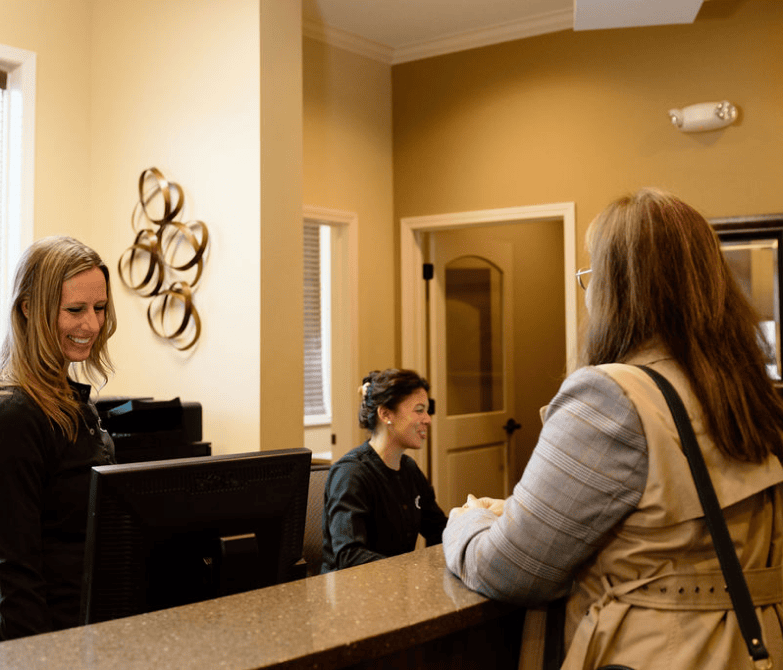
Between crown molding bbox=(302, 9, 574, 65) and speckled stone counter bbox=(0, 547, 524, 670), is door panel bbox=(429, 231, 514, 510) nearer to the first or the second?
crown molding bbox=(302, 9, 574, 65)

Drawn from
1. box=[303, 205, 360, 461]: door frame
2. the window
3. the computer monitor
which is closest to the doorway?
box=[303, 205, 360, 461]: door frame

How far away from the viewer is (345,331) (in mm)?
4730

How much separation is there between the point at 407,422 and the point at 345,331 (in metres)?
2.15

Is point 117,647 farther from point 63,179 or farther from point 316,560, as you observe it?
point 63,179

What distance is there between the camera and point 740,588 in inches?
42.3

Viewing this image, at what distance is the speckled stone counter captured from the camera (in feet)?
3.30

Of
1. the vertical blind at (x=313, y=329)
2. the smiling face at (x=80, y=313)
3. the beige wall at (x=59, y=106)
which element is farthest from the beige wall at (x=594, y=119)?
the smiling face at (x=80, y=313)

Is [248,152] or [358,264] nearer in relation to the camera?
[248,152]

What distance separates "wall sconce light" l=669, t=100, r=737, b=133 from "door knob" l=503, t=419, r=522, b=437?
2133 millimetres

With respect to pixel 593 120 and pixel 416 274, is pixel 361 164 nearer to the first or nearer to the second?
pixel 416 274

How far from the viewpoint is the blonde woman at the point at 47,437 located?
154cm

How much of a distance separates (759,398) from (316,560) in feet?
5.74

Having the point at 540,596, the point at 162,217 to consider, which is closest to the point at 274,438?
the point at 162,217

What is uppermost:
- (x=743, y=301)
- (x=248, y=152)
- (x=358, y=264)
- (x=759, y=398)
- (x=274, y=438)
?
(x=248, y=152)
